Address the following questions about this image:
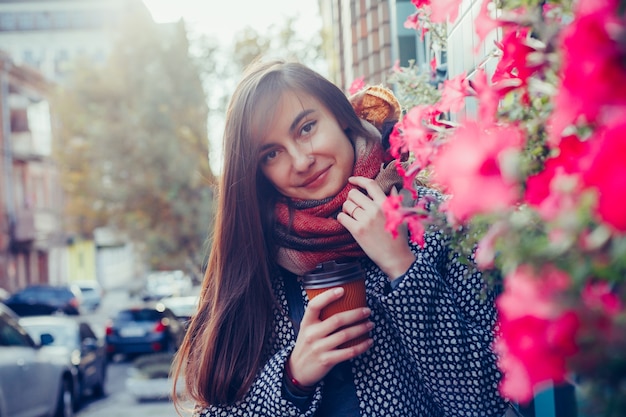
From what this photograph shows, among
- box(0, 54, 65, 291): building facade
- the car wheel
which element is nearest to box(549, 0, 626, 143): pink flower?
the car wheel

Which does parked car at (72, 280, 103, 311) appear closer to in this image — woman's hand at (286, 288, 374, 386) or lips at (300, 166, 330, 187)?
lips at (300, 166, 330, 187)

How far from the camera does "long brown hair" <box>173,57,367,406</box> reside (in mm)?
2162

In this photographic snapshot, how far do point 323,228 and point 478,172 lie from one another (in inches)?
59.9

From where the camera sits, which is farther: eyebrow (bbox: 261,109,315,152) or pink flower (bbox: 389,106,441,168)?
eyebrow (bbox: 261,109,315,152)

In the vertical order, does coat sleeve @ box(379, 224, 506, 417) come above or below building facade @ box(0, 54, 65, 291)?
above

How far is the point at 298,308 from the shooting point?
2242mm

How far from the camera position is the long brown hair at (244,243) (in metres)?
2.16

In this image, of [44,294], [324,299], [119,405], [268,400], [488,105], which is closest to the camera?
[488,105]

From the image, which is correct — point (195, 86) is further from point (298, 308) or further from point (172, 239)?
point (298, 308)

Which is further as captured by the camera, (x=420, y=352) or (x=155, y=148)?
(x=155, y=148)

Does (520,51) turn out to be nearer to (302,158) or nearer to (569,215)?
(569,215)

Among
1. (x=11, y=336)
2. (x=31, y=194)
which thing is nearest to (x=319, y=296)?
(x=11, y=336)

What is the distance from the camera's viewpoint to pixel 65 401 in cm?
1037

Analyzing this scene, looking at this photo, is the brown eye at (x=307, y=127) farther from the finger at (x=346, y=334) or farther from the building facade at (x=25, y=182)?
the building facade at (x=25, y=182)
